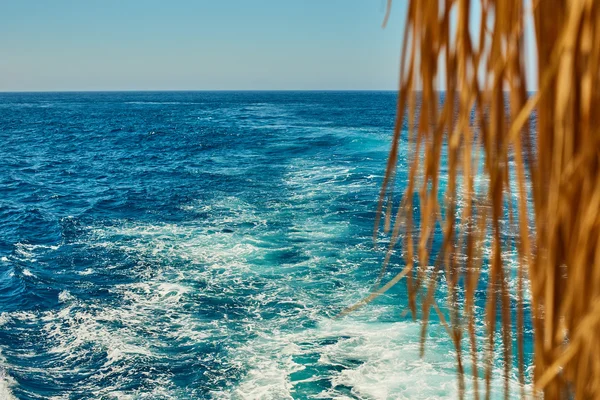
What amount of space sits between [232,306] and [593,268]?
1204 cm

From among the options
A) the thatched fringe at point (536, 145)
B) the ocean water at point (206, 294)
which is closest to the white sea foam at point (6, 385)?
the ocean water at point (206, 294)

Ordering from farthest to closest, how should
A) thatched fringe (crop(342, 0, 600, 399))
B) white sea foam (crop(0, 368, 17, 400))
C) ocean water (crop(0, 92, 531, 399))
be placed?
ocean water (crop(0, 92, 531, 399))
white sea foam (crop(0, 368, 17, 400))
thatched fringe (crop(342, 0, 600, 399))

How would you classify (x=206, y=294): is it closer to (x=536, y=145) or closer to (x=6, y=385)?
(x=6, y=385)

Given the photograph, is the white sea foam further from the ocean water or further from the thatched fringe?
the thatched fringe

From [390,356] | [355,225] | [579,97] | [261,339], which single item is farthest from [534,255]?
[355,225]

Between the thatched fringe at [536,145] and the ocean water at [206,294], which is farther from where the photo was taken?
the ocean water at [206,294]

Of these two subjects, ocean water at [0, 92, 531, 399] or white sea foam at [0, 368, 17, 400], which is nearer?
white sea foam at [0, 368, 17, 400]

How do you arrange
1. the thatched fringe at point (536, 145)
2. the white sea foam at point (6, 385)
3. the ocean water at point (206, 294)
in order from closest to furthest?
the thatched fringe at point (536, 145) < the white sea foam at point (6, 385) < the ocean water at point (206, 294)

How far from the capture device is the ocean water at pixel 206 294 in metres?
9.48

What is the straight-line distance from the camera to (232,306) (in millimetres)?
12430

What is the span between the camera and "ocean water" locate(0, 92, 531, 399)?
9.48m

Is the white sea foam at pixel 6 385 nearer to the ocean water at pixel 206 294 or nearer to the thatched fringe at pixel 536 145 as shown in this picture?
the ocean water at pixel 206 294

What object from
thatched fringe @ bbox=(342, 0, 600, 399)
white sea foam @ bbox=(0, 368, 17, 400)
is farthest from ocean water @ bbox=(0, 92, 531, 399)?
thatched fringe @ bbox=(342, 0, 600, 399)

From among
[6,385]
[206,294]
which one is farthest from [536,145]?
[206,294]
